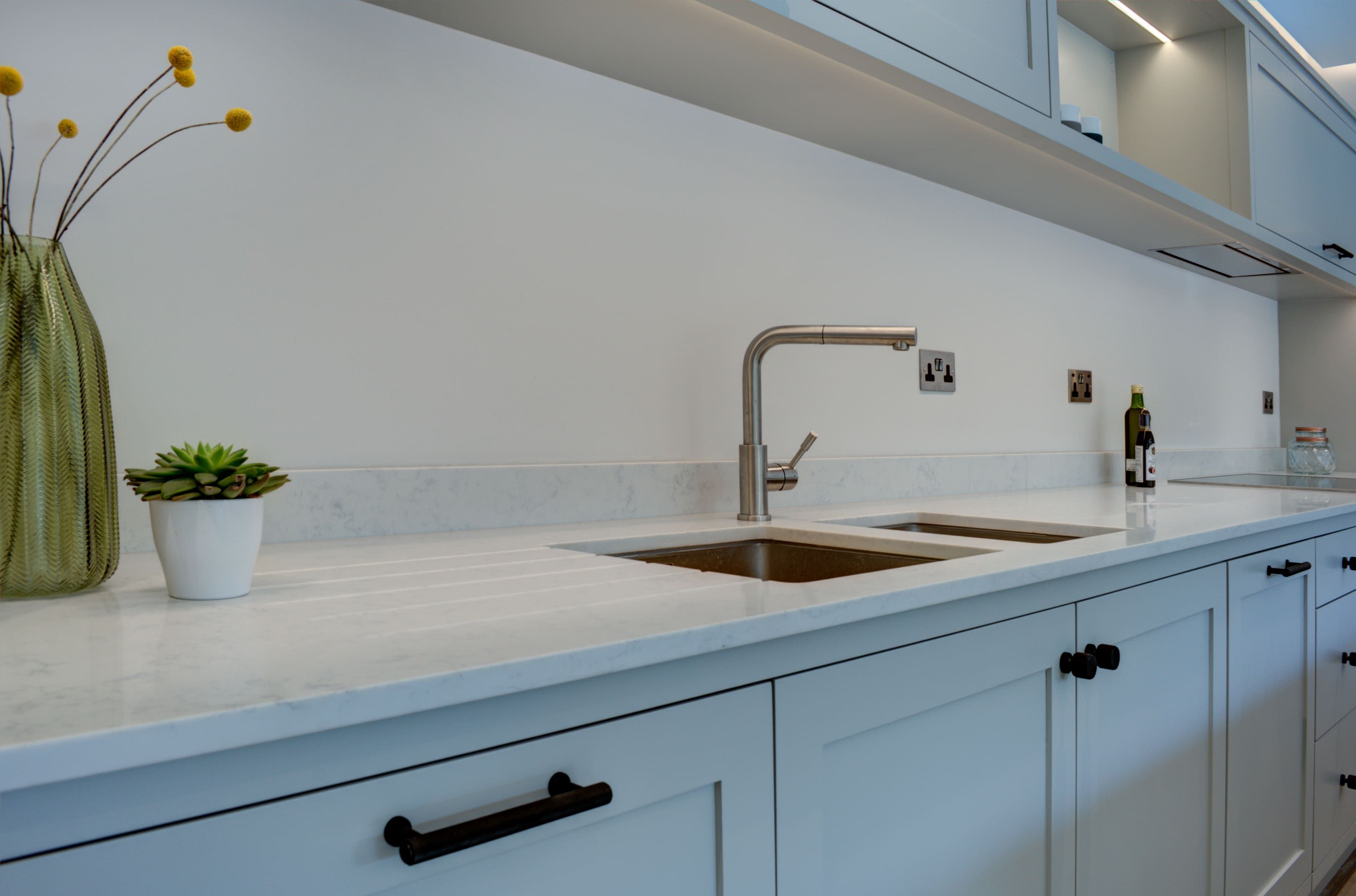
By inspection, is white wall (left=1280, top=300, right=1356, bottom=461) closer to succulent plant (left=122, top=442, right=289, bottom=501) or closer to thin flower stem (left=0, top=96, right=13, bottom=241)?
succulent plant (left=122, top=442, right=289, bottom=501)

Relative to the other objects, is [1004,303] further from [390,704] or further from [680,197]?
[390,704]

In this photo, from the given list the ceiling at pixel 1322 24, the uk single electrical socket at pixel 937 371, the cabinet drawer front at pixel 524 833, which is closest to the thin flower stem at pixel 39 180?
the cabinet drawer front at pixel 524 833

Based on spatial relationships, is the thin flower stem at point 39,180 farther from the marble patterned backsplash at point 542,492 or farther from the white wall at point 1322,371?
the white wall at point 1322,371

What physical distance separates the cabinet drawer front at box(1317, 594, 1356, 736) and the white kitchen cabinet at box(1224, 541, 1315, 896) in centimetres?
6

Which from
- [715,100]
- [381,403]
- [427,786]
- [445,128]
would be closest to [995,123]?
[715,100]

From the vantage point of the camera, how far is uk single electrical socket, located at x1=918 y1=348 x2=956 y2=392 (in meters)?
1.90

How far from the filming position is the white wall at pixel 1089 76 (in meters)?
2.30

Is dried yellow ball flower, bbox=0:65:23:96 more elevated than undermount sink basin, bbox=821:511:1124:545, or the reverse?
dried yellow ball flower, bbox=0:65:23:96

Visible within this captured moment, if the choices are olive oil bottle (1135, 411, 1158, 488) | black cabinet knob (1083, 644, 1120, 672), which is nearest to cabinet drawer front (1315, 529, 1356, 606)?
olive oil bottle (1135, 411, 1158, 488)

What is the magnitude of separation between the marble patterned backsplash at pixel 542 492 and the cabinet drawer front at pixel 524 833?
61 cm

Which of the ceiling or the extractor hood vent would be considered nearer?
the extractor hood vent

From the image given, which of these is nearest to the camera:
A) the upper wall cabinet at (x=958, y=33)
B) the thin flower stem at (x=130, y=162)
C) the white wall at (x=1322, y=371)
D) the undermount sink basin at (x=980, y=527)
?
the thin flower stem at (x=130, y=162)

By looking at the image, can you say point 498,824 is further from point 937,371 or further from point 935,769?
point 937,371

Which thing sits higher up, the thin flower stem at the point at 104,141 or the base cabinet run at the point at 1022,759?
the thin flower stem at the point at 104,141
